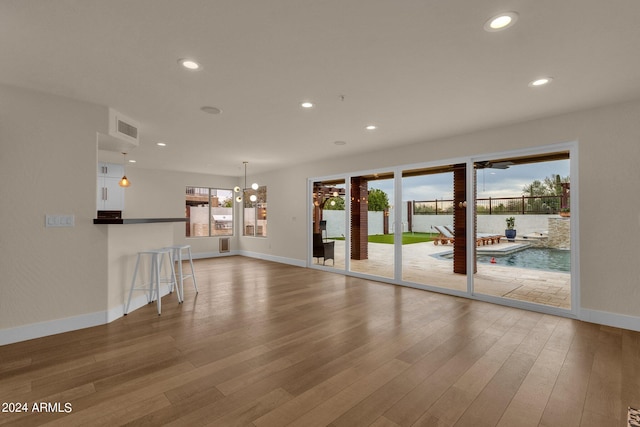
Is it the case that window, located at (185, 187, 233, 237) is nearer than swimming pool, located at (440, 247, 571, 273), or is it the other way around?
swimming pool, located at (440, 247, 571, 273)

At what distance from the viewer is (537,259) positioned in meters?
5.09

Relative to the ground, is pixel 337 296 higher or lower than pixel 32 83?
lower

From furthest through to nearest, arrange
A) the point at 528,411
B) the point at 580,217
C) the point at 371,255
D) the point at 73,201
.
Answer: the point at 371,255
the point at 580,217
the point at 73,201
the point at 528,411

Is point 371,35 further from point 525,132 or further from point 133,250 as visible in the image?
point 133,250

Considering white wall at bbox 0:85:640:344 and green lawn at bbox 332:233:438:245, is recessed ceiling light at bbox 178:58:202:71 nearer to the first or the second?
white wall at bbox 0:85:640:344

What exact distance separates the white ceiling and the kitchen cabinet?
3969mm

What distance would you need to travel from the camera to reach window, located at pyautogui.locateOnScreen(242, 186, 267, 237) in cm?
873

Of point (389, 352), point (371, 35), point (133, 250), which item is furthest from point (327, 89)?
point (133, 250)

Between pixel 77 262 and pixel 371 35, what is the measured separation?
3.88 meters

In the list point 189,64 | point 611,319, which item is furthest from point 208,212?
point 611,319

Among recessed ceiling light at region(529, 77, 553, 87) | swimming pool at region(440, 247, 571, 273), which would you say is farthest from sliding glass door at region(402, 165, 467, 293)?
recessed ceiling light at region(529, 77, 553, 87)

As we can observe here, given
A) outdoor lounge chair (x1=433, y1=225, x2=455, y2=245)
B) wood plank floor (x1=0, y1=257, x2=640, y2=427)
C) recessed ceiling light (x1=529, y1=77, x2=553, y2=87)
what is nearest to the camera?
wood plank floor (x1=0, y1=257, x2=640, y2=427)

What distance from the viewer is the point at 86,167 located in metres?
3.36

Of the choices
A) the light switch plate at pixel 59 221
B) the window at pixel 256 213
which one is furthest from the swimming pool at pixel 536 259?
the light switch plate at pixel 59 221
